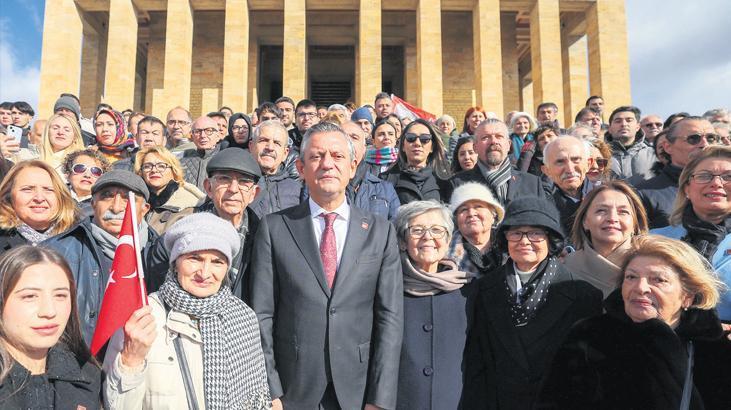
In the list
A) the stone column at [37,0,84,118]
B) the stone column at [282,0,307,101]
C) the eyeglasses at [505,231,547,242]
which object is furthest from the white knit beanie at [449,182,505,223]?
the stone column at [37,0,84,118]

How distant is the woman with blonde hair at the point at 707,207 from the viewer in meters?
3.99

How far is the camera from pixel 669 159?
6098 mm

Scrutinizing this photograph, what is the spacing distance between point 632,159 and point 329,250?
5.95 meters

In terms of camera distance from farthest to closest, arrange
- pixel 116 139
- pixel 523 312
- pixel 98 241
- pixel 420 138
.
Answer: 1. pixel 116 139
2. pixel 420 138
3. pixel 98 241
4. pixel 523 312

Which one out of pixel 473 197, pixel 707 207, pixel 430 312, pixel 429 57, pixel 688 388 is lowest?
pixel 688 388

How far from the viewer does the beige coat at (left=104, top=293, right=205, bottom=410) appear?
2873 millimetres

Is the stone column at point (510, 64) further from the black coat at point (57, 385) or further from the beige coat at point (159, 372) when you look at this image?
the black coat at point (57, 385)

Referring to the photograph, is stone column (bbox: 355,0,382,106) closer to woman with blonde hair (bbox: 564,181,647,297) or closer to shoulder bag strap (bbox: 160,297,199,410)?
woman with blonde hair (bbox: 564,181,647,297)

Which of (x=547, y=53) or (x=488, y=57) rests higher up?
(x=547, y=53)

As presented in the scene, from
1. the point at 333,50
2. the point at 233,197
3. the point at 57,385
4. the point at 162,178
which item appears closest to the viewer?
the point at 57,385

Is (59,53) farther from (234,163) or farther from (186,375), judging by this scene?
(186,375)

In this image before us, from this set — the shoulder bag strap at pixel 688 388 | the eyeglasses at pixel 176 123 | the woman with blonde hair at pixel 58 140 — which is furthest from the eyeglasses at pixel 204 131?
the shoulder bag strap at pixel 688 388

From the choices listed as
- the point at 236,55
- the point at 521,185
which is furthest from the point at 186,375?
the point at 236,55

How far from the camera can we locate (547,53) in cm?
2367
